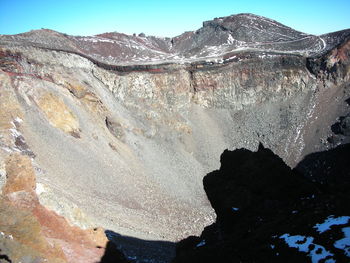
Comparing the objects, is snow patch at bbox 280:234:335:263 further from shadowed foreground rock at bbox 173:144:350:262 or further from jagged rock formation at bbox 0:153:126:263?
jagged rock formation at bbox 0:153:126:263

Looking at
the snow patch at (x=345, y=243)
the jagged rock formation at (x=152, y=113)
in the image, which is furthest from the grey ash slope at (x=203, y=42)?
the snow patch at (x=345, y=243)

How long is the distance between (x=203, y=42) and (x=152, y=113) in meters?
45.4

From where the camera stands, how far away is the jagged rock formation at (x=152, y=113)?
119 ft

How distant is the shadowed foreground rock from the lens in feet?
39.6

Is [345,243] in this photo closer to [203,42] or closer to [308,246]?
[308,246]

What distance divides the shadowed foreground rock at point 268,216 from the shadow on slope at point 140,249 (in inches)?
136

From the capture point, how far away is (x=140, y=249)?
86.3ft

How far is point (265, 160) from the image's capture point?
77.0 feet

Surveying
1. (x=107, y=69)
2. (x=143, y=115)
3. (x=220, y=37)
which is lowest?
(x=143, y=115)

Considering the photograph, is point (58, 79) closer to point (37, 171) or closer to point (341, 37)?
point (37, 171)

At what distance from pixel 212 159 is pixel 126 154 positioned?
50.8 ft

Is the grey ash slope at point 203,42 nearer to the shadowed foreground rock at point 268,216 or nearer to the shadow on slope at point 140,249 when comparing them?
the shadow on slope at point 140,249

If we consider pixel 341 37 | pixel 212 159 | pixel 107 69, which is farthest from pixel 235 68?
pixel 341 37

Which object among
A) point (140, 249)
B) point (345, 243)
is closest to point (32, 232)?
point (345, 243)
